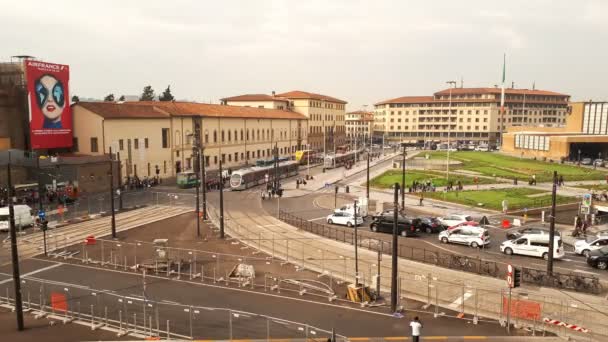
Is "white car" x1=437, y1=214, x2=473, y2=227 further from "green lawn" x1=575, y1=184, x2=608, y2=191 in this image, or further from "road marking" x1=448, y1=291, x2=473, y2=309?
"green lawn" x1=575, y1=184, x2=608, y2=191

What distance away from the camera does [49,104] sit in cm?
5175

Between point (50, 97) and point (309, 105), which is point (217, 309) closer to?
point (50, 97)

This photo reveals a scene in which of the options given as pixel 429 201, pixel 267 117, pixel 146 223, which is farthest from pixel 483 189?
pixel 267 117

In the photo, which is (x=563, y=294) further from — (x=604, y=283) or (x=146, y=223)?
(x=146, y=223)

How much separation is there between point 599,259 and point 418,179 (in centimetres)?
3547

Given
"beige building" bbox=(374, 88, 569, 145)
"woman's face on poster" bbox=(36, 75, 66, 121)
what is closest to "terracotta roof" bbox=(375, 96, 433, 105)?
"beige building" bbox=(374, 88, 569, 145)

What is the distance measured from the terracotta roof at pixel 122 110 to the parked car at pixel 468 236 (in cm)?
4112

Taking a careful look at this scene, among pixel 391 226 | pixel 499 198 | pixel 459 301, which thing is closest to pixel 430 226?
pixel 391 226

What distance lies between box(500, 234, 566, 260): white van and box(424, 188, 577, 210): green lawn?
1416cm

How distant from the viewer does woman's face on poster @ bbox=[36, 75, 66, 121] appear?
166ft

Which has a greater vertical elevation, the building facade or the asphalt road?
the building facade

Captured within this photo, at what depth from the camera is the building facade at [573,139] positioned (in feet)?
287

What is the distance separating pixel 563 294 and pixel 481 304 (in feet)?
14.2

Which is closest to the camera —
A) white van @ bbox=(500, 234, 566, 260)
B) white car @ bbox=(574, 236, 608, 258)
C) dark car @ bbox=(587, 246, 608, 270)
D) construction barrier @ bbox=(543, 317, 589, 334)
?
construction barrier @ bbox=(543, 317, 589, 334)
